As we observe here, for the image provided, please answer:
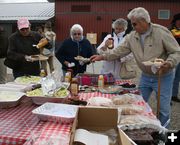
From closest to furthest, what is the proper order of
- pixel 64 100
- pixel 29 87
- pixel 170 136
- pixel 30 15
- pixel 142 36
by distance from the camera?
pixel 170 136, pixel 64 100, pixel 29 87, pixel 142 36, pixel 30 15

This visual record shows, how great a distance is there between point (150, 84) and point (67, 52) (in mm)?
1614

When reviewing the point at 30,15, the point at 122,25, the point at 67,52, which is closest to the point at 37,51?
the point at 67,52

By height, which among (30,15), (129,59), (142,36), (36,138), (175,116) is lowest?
(175,116)

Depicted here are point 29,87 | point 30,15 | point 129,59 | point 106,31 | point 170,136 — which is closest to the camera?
point 170,136

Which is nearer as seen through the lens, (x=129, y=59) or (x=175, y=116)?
(x=129, y=59)

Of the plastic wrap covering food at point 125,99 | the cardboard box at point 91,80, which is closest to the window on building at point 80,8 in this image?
the cardboard box at point 91,80

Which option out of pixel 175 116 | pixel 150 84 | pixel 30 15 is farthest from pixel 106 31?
pixel 150 84

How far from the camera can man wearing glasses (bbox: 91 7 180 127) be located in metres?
3.06

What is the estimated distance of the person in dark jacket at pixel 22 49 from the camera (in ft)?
13.2

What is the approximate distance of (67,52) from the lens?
175 inches

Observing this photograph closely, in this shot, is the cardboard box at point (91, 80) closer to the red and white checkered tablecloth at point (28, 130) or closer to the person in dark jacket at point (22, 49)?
the person in dark jacket at point (22, 49)

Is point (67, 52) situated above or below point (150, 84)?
above

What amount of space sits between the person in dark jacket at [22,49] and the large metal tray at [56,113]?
6.29ft

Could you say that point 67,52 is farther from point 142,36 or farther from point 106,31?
point 106,31
